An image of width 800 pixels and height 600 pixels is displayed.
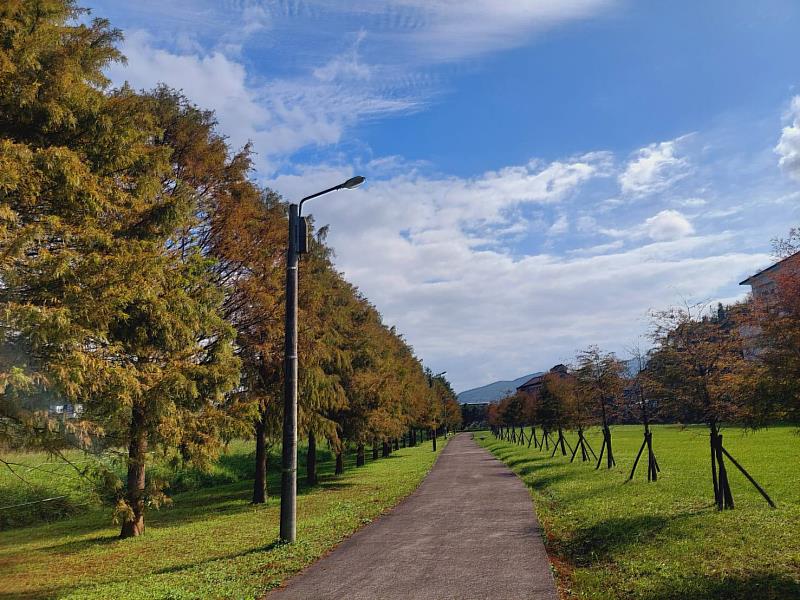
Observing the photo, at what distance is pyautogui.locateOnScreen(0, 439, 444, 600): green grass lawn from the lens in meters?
8.77

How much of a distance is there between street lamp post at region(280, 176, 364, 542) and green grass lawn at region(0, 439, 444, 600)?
0.56 m

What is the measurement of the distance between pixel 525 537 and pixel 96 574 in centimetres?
835

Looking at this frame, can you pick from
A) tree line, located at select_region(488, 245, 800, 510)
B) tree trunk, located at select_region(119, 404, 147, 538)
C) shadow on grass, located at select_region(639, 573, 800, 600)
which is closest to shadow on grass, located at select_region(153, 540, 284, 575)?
tree trunk, located at select_region(119, 404, 147, 538)

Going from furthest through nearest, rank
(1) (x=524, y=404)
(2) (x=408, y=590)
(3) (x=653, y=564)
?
(1) (x=524, y=404) < (3) (x=653, y=564) < (2) (x=408, y=590)

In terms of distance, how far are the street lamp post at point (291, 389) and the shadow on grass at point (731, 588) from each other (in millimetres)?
6823

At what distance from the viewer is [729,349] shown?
43.3ft

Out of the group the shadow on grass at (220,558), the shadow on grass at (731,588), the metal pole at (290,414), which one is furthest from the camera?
the metal pole at (290,414)

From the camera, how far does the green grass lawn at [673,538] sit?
6.97 m

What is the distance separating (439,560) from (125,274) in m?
7.24

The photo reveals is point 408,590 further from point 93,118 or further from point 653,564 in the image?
point 93,118

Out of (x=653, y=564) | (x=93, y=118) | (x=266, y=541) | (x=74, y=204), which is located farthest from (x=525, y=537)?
(x=93, y=118)

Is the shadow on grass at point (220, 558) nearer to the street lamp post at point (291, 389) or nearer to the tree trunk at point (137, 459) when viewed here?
the street lamp post at point (291, 389)

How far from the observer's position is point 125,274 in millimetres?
9352

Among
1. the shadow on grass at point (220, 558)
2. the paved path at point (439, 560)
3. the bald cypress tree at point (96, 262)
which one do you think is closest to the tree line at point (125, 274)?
the bald cypress tree at point (96, 262)
